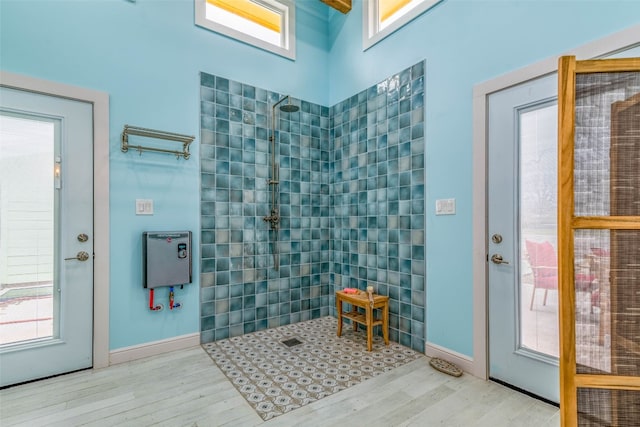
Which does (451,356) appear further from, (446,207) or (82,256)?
(82,256)

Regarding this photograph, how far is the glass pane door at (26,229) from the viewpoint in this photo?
204 centimetres

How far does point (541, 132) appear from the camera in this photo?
192 centimetres

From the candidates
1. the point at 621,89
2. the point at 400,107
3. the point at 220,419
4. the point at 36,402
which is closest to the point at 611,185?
the point at 621,89

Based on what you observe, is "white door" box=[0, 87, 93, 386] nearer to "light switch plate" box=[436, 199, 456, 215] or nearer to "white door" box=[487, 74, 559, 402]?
"light switch plate" box=[436, 199, 456, 215]

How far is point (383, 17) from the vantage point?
3.08 meters

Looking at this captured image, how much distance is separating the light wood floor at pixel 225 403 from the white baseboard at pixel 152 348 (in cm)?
13

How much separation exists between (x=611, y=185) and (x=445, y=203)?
1301 millimetres

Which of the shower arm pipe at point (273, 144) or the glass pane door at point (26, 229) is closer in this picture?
the glass pane door at point (26, 229)

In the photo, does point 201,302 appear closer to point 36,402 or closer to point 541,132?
point 36,402

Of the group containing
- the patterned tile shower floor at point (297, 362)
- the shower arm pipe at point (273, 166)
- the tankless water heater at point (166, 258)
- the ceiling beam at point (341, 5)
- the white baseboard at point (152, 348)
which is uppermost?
the ceiling beam at point (341, 5)

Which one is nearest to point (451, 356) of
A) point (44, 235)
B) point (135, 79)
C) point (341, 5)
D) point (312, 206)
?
point (312, 206)

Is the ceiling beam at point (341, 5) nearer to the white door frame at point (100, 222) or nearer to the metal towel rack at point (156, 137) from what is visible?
the metal towel rack at point (156, 137)

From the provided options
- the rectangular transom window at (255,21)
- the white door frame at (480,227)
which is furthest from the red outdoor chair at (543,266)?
the rectangular transom window at (255,21)

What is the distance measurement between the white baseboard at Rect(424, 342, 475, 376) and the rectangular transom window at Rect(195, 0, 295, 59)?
323 cm
